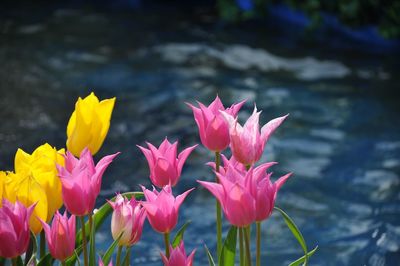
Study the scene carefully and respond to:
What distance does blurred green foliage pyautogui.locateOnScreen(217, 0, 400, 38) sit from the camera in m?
5.86

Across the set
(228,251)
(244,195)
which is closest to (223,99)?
(228,251)

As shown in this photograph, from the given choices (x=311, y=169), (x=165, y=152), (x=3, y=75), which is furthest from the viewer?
(x=3, y=75)

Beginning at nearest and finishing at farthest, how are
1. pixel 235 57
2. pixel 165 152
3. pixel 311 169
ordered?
1. pixel 165 152
2. pixel 311 169
3. pixel 235 57

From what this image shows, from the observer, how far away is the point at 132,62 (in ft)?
19.2

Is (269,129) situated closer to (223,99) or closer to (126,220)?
(126,220)

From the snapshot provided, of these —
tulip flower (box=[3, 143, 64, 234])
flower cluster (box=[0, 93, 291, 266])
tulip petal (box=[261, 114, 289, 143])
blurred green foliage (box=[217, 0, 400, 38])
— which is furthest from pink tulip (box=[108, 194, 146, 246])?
blurred green foliage (box=[217, 0, 400, 38])

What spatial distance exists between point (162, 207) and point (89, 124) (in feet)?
0.83

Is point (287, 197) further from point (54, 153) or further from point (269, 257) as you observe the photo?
point (54, 153)

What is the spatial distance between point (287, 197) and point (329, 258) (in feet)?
2.04

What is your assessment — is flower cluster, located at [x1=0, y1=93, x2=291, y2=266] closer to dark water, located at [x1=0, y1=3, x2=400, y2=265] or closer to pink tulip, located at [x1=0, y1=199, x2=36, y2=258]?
pink tulip, located at [x1=0, y1=199, x2=36, y2=258]

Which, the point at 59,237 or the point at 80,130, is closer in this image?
the point at 59,237

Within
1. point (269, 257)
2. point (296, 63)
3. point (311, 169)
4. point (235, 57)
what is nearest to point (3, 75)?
point (235, 57)

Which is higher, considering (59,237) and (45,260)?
(59,237)

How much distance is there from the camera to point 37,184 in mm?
1512
